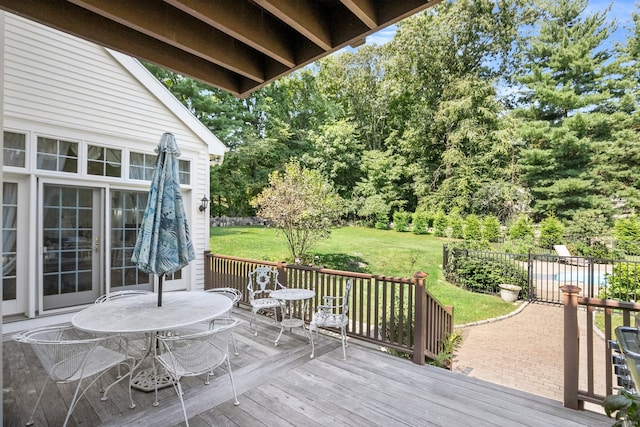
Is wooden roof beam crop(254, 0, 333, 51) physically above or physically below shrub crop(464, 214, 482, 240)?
above

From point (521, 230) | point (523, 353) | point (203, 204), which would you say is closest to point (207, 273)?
point (203, 204)

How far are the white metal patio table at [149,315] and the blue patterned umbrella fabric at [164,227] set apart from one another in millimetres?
241

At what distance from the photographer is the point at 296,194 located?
7.90 m

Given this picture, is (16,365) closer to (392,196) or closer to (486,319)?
(486,319)

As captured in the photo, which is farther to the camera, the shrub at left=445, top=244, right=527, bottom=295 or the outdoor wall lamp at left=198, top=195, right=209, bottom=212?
the shrub at left=445, top=244, right=527, bottom=295

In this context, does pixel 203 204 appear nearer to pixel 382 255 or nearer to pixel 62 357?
pixel 62 357

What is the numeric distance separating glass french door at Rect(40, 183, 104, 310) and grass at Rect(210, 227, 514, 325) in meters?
4.52

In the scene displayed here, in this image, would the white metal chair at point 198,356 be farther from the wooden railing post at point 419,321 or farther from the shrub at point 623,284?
the shrub at point 623,284

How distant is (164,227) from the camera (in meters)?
2.98

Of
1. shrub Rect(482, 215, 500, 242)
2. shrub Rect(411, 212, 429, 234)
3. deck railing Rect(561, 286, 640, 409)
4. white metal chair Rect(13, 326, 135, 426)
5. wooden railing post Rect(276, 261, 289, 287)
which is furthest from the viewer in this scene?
shrub Rect(411, 212, 429, 234)

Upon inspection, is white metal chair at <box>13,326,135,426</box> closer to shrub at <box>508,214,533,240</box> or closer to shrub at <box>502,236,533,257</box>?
shrub at <box>502,236,533,257</box>

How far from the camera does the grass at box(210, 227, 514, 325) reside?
7.34 metres

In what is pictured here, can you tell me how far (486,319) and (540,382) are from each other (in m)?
2.30

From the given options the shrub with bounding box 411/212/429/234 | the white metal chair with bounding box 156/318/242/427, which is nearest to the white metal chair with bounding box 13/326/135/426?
the white metal chair with bounding box 156/318/242/427
